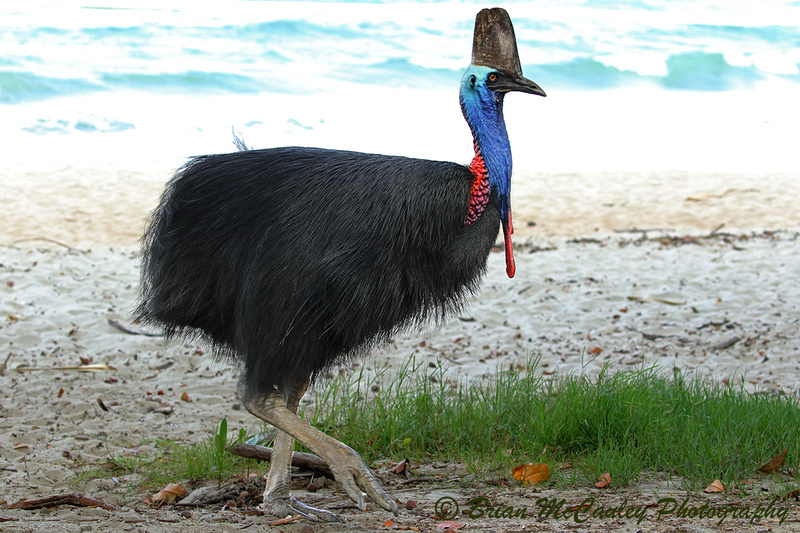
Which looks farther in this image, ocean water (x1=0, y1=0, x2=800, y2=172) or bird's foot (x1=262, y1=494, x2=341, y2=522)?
ocean water (x1=0, y1=0, x2=800, y2=172)

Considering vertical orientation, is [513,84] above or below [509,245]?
above

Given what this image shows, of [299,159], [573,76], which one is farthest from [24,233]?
[573,76]

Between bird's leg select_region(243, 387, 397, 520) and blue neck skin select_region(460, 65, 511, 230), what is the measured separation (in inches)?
37.7

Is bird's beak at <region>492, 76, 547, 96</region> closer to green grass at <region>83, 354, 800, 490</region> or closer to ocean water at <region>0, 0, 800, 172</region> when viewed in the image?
green grass at <region>83, 354, 800, 490</region>

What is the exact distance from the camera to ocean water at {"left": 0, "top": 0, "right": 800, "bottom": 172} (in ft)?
52.4

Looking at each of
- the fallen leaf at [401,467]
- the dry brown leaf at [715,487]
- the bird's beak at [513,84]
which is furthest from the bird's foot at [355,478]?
the bird's beak at [513,84]

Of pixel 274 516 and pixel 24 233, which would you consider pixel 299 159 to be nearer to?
pixel 274 516

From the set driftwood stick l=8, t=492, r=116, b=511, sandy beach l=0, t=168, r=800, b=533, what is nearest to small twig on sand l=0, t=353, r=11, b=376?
sandy beach l=0, t=168, r=800, b=533

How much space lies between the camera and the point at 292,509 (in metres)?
2.92

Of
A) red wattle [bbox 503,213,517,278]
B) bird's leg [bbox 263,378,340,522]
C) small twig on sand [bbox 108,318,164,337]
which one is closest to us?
red wattle [bbox 503,213,517,278]

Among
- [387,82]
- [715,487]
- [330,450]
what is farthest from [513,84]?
[387,82]

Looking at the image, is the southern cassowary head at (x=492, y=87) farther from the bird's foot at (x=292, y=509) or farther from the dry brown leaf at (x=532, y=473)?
the bird's foot at (x=292, y=509)

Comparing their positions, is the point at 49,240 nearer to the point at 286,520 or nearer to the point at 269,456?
the point at 269,456

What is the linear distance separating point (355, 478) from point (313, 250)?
2.53 ft
